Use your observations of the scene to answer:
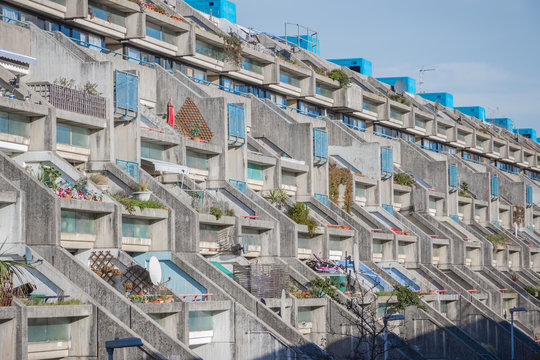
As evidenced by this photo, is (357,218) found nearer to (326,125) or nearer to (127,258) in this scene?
(326,125)

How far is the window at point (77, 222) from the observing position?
3428cm

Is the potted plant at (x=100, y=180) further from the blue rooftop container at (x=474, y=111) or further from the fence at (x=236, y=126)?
the blue rooftop container at (x=474, y=111)

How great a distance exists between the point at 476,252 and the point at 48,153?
141 feet

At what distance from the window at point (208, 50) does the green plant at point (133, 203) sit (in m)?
19.2

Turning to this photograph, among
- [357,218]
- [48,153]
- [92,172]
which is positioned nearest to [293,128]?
[357,218]

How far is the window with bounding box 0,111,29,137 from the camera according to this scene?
115 ft

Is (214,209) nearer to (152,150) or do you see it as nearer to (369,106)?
(152,150)

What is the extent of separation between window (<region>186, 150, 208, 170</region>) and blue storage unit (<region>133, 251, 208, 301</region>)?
8886 millimetres

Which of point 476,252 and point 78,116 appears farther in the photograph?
point 476,252

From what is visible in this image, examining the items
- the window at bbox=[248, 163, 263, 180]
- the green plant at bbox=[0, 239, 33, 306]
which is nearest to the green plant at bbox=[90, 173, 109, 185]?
the green plant at bbox=[0, 239, 33, 306]

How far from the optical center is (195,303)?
36.0 meters

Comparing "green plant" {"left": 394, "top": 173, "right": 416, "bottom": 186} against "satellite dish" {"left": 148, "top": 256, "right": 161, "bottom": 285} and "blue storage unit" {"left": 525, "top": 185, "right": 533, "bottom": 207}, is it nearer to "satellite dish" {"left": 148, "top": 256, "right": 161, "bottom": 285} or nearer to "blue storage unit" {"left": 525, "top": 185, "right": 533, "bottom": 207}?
"blue storage unit" {"left": 525, "top": 185, "right": 533, "bottom": 207}

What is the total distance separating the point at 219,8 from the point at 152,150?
A: 31074mm

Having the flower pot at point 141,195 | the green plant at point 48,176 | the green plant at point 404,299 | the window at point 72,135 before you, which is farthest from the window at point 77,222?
the green plant at point 404,299
